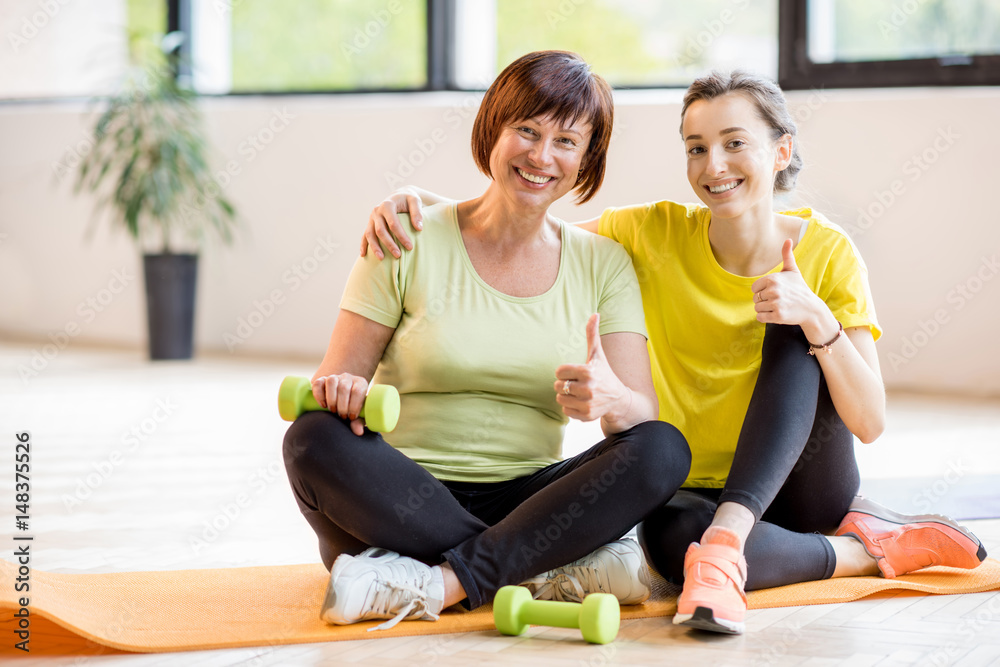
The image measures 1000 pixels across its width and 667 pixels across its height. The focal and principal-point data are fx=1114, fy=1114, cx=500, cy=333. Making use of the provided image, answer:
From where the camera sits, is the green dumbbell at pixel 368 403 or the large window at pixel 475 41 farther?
the large window at pixel 475 41

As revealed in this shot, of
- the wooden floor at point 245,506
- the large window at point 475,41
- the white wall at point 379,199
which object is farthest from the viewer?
the large window at point 475,41

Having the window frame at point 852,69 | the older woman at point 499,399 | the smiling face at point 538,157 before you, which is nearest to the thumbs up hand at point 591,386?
the older woman at point 499,399

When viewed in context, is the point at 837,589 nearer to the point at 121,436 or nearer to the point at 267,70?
the point at 121,436

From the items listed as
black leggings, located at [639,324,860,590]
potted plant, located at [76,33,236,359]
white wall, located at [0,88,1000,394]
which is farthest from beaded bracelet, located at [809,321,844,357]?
potted plant, located at [76,33,236,359]

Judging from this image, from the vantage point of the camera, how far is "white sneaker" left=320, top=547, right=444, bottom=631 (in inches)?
58.0

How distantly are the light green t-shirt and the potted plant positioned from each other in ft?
11.4

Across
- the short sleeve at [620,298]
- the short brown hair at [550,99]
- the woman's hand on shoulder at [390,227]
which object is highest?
the short brown hair at [550,99]

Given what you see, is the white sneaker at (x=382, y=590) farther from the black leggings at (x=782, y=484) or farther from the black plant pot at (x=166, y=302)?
the black plant pot at (x=166, y=302)

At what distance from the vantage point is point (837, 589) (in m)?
1.65

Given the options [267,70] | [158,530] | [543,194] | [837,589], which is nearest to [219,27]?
[267,70]

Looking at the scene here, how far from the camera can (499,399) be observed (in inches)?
65.6

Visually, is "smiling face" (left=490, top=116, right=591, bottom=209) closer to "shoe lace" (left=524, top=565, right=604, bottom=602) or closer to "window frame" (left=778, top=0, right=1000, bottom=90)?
"shoe lace" (left=524, top=565, right=604, bottom=602)

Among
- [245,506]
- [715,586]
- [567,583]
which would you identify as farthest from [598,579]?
[245,506]

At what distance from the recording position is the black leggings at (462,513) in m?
1.50
